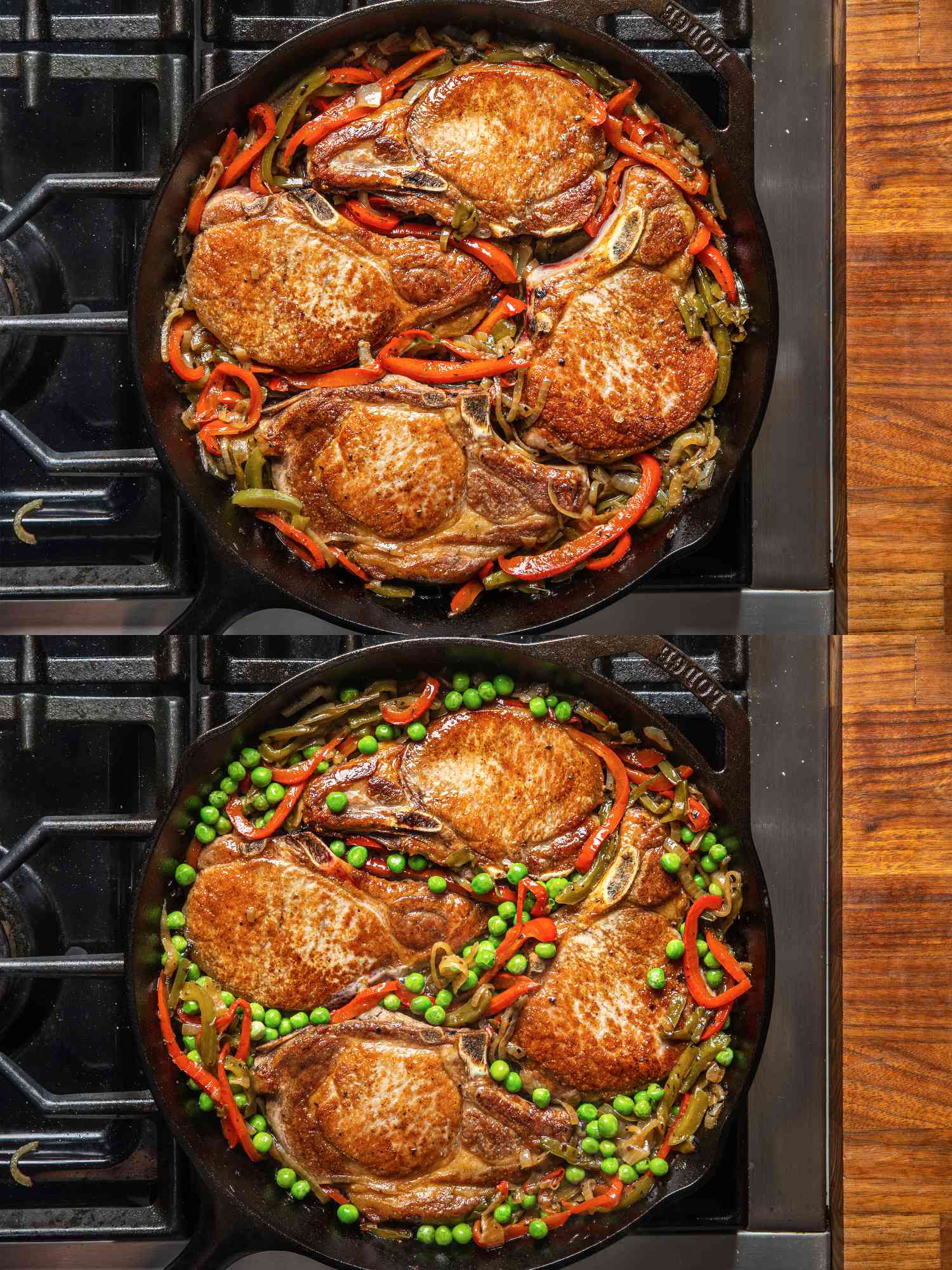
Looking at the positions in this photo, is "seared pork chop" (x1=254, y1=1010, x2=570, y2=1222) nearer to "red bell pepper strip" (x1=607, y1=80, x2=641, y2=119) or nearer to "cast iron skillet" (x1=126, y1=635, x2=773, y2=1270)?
"cast iron skillet" (x1=126, y1=635, x2=773, y2=1270)

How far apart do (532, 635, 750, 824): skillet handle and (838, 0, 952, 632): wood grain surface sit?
497 millimetres

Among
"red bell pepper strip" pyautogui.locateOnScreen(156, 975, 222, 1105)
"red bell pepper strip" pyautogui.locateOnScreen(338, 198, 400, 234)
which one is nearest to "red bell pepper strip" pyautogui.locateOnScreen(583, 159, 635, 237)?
"red bell pepper strip" pyautogui.locateOnScreen(338, 198, 400, 234)

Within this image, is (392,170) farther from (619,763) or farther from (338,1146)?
(338,1146)

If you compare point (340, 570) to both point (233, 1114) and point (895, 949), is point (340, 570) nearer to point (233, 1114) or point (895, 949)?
point (233, 1114)

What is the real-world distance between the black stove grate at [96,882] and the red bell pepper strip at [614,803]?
7.6 inches

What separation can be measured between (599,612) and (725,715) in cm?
46

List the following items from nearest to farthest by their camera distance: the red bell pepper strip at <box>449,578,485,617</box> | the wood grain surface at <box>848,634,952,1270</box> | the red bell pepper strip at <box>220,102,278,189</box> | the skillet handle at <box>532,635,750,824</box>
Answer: the skillet handle at <box>532,635,750,824</box>, the red bell pepper strip at <box>220,102,278,189</box>, the red bell pepper strip at <box>449,578,485,617</box>, the wood grain surface at <box>848,634,952,1270</box>

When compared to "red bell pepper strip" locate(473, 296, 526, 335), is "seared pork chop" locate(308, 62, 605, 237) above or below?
above

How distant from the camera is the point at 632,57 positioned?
2240 mm

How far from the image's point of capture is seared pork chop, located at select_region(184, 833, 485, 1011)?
232 centimetres

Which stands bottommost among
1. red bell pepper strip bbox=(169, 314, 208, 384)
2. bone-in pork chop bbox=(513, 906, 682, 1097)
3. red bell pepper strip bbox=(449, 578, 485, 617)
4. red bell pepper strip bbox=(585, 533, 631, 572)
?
bone-in pork chop bbox=(513, 906, 682, 1097)

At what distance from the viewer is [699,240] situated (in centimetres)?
235

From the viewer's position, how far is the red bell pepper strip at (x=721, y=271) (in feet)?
7.75

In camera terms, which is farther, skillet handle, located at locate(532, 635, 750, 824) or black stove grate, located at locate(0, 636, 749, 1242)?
black stove grate, located at locate(0, 636, 749, 1242)
